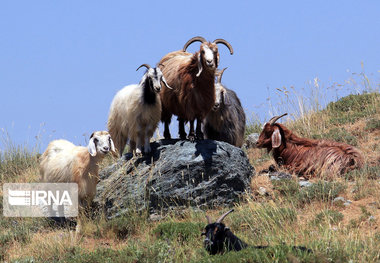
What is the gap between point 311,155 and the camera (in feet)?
37.5

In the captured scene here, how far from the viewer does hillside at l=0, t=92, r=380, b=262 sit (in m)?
7.20

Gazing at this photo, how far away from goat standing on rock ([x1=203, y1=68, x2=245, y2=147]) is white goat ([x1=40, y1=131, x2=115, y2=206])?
2617mm

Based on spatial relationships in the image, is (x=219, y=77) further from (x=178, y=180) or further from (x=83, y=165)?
(x=83, y=165)

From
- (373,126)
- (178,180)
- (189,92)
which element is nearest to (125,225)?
(178,180)

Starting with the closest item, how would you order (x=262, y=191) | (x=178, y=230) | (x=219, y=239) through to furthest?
(x=219, y=239), (x=178, y=230), (x=262, y=191)

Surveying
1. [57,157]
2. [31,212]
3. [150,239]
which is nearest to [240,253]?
[150,239]

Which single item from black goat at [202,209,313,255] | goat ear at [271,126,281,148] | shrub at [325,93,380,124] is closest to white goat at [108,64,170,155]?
goat ear at [271,126,281,148]

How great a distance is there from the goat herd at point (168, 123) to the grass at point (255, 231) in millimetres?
596

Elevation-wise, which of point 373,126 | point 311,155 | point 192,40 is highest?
point 192,40

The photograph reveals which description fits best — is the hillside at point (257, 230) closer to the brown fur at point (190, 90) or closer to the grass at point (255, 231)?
the grass at point (255, 231)

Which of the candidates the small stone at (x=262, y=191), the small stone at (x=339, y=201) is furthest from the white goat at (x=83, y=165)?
the small stone at (x=339, y=201)

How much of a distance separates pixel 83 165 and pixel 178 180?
172 cm

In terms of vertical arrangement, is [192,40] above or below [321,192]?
above

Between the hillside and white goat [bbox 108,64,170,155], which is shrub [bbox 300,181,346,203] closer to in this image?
the hillside
